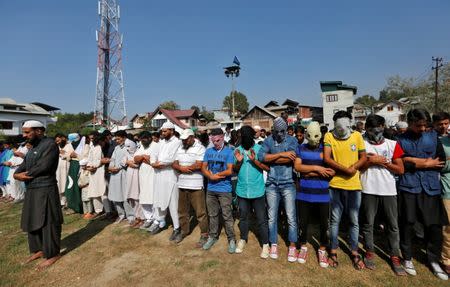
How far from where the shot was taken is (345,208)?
3303 millimetres

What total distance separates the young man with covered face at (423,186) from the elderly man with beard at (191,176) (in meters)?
2.98

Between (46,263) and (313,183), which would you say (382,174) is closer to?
(313,183)


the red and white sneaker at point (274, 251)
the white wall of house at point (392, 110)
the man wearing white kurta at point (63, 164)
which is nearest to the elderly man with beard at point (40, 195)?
the man wearing white kurta at point (63, 164)

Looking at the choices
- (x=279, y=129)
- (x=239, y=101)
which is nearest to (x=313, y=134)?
(x=279, y=129)

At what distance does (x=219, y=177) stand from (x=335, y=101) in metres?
31.5

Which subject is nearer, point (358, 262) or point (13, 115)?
point (358, 262)

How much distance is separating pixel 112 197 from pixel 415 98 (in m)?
42.2

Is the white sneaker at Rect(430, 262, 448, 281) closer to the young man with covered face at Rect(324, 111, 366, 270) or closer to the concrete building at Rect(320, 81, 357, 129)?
the young man with covered face at Rect(324, 111, 366, 270)

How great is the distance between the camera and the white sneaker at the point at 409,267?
10.2ft

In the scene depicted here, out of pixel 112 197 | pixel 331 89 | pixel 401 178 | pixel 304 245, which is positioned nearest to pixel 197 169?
pixel 304 245

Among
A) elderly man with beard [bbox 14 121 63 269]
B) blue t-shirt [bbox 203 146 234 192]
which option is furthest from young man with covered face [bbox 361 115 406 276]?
elderly man with beard [bbox 14 121 63 269]

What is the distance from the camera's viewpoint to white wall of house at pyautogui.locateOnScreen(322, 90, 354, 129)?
3069cm

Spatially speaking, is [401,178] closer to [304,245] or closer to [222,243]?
[304,245]

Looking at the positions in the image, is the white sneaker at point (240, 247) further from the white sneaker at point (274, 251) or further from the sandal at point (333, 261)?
the sandal at point (333, 261)
